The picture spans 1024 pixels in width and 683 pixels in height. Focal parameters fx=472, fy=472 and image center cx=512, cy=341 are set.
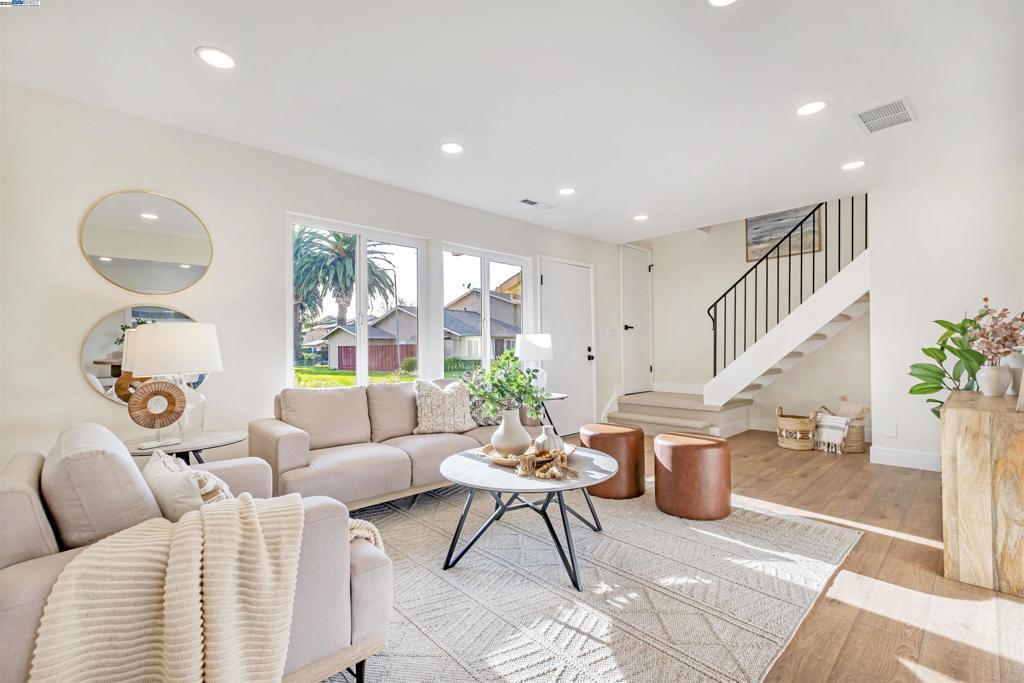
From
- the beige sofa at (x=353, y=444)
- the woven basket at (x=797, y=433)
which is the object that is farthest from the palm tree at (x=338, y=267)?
the woven basket at (x=797, y=433)

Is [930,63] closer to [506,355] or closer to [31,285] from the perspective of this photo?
[506,355]

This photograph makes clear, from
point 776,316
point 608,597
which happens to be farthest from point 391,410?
point 776,316

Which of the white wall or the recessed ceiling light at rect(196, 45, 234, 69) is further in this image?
the white wall

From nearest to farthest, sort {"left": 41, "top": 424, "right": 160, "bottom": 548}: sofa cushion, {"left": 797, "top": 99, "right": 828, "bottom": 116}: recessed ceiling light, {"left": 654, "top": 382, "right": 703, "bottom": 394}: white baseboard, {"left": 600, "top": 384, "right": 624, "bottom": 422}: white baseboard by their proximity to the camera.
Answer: {"left": 41, "top": 424, "right": 160, "bottom": 548}: sofa cushion < {"left": 797, "top": 99, "right": 828, "bottom": 116}: recessed ceiling light < {"left": 600, "top": 384, "right": 624, "bottom": 422}: white baseboard < {"left": 654, "top": 382, "right": 703, "bottom": 394}: white baseboard

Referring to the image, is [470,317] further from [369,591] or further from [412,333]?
[369,591]

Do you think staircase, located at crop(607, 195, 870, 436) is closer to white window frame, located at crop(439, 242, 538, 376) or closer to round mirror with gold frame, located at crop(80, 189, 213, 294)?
white window frame, located at crop(439, 242, 538, 376)

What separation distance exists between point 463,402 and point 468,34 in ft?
8.14

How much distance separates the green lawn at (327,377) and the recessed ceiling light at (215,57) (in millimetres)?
2018

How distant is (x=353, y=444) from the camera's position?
3.28 metres

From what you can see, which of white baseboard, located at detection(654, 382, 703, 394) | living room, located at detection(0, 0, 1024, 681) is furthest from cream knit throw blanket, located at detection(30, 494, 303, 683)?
white baseboard, located at detection(654, 382, 703, 394)

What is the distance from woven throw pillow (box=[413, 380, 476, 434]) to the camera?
11.8 ft

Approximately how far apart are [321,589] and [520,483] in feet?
3.37

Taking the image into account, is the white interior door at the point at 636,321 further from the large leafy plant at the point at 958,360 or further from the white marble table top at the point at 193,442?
the white marble table top at the point at 193,442

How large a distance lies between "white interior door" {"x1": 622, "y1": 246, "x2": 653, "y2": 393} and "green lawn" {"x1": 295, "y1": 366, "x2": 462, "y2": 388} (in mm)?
3510
